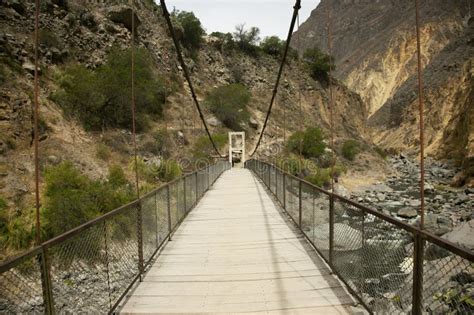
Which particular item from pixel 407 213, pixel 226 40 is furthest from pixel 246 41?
pixel 407 213

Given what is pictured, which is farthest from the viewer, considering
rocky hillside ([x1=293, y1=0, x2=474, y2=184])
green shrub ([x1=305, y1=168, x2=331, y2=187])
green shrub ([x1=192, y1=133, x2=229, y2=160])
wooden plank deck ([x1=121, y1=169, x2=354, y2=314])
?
rocky hillside ([x1=293, y1=0, x2=474, y2=184])

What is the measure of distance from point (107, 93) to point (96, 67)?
4878 mm

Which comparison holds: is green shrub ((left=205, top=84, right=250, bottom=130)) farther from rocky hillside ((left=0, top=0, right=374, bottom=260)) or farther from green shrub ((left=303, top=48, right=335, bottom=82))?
green shrub ((left=303, top=48, right=335, bottom=82))

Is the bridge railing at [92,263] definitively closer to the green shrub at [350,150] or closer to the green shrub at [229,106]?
the green shrub at [350,150]

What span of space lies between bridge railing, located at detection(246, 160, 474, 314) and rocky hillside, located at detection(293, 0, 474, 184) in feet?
83.3

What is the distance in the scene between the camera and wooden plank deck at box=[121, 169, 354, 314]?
10.5 feet

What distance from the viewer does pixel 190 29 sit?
1726 inches

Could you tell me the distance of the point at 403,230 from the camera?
256cm

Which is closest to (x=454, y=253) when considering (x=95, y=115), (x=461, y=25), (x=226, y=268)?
(x=226, y=268)

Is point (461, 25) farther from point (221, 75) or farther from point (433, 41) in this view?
point (221, 75)

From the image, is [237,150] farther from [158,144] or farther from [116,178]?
[116,178]

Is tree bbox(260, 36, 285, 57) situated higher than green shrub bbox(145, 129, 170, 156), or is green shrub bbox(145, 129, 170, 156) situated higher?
tree bbox(260, 36, 285, 57)

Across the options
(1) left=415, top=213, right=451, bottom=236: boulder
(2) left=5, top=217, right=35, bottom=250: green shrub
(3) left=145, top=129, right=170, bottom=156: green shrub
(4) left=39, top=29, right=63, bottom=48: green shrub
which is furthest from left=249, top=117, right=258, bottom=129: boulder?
(2) left=5, top=217, right=35, bottom=250: green shrub

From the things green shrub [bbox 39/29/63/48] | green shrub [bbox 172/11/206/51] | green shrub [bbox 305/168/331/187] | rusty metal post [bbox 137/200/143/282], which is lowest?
green shrub [bbox 305/168/331/187]
